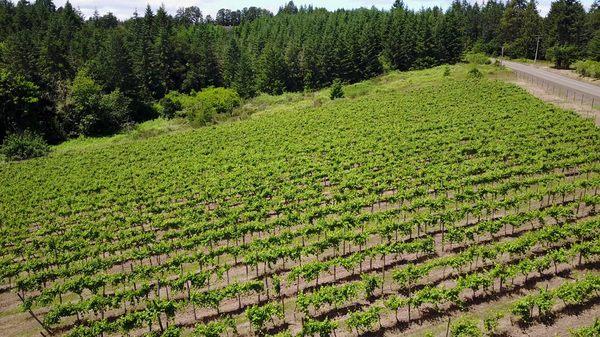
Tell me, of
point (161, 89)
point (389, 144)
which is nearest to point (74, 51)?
point (161, 89)

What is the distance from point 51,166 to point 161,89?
153ft

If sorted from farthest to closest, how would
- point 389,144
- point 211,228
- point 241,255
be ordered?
point 389,144
point 211,228
point 241,255

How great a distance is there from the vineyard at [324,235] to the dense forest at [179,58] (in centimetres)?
2451

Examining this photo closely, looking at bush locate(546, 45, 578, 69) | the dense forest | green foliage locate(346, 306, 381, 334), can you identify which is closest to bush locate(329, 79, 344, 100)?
the dense forest

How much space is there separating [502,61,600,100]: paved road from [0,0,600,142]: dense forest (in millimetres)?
6752

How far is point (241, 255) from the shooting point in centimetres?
2948

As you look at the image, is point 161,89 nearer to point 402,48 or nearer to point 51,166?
point 51,166

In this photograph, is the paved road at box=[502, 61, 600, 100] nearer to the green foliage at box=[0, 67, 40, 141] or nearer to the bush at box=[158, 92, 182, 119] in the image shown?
the bush at box=[158, 92, 182, 119]

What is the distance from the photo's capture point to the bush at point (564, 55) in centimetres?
8631

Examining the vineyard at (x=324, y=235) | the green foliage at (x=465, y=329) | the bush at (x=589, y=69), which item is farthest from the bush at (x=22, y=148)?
the bush at (x=589, y=69)

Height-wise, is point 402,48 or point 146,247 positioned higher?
point 402,48

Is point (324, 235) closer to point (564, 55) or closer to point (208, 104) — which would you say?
point (208, 104)

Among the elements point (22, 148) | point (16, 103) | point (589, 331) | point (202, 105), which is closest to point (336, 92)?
point (202, 105)

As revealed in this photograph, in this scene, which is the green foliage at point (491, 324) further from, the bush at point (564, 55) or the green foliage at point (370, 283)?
the bush at point (564, 55)
